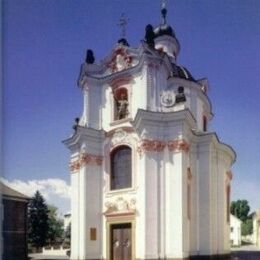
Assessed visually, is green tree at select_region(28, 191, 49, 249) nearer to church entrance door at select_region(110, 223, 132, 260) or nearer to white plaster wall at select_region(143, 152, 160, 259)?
church entrance door at select_region(110, 223, 132, 260)

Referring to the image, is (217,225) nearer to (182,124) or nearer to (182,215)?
(182,215)

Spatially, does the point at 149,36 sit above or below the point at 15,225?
above

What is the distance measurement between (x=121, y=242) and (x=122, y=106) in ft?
11.2

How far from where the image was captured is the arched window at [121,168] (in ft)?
35.6

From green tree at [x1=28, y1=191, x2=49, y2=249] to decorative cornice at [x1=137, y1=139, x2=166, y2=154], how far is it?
16.1 feet

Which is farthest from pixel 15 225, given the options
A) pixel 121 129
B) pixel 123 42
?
pixel 123 42

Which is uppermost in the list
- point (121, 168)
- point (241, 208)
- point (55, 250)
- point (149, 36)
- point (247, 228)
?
point (149, 36)

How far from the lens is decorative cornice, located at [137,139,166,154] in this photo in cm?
1029

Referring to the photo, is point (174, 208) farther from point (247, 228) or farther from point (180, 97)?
point (247, 228)

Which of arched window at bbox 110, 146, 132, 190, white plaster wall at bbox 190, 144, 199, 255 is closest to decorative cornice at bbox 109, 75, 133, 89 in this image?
arched window at bbox 110, 146, 132, 190

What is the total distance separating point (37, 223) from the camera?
49.1 feet

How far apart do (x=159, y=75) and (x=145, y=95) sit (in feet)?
2.38

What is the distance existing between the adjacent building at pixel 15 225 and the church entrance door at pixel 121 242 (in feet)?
8.10

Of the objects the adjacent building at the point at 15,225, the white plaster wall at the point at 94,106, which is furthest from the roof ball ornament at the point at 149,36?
the adjacent building at the point at 15,225
